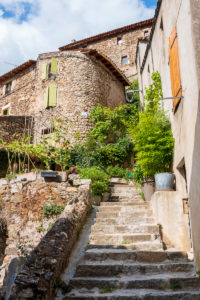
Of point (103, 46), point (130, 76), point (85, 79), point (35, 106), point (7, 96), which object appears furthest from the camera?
point (103, 46)

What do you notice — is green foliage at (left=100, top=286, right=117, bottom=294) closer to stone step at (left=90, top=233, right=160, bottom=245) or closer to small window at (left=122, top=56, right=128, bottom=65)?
stone step at (left=90, top=233, right=160, bottom=245)

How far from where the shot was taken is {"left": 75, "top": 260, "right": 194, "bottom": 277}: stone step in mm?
4523

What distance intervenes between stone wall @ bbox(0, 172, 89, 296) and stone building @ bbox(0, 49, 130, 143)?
6.25 meters

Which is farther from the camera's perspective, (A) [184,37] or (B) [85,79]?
(B) [85,79]

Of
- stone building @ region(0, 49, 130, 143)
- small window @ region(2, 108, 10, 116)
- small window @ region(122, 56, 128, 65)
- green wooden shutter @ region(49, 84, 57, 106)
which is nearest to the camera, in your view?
stone building @ region(0, 49, 130, 143)

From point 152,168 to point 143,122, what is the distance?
1145 millimetres

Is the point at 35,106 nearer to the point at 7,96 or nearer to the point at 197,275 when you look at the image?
the point at 7,96

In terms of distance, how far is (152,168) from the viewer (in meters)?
6.89

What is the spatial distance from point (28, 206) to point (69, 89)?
29.2 ft

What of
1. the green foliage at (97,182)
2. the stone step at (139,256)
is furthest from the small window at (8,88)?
the stone step at (139,256)

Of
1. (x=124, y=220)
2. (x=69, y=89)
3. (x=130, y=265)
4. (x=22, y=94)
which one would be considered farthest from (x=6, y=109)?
(x=130, y=265)

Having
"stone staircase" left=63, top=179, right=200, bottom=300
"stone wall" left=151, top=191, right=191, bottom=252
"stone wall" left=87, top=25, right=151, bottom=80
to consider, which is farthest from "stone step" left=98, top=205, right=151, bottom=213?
"stone wall" left=87, top=25, right=151, bottom=80

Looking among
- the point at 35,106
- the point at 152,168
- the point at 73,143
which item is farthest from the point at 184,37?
the point at 35,106

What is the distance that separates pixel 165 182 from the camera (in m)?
6.10
